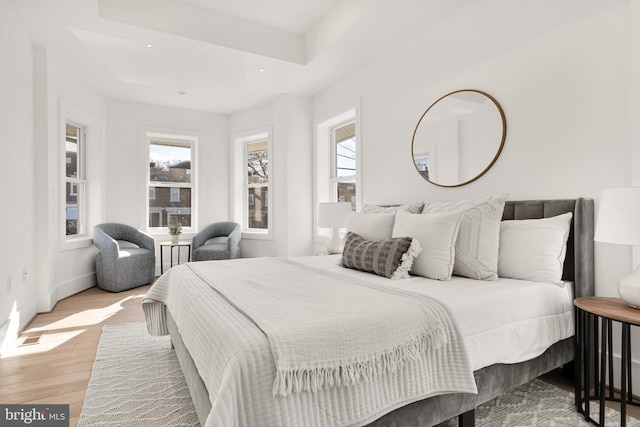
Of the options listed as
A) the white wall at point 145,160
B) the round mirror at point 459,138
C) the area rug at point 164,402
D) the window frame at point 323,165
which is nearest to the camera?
the area rug at point 164,402

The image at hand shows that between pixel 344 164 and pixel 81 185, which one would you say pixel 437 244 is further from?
pixel 81 185

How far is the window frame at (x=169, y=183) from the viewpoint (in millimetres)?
5492

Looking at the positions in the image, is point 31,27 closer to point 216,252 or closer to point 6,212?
point 6,212

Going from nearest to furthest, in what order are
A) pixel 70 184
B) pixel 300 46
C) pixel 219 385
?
pixel 219 385 → pixel 300 46 → pixel 70 184

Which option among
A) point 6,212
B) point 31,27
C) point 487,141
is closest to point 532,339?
point 487,141

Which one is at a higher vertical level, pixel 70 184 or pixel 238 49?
pixel 238 49

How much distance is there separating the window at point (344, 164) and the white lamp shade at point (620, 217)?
2781 millimetres

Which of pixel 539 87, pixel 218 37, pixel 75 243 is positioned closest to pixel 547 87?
pixel 539 87

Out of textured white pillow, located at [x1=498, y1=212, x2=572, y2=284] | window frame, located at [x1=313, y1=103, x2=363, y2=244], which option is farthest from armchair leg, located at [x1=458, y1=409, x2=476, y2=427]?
window frame, located at [x1=313, y1=103, x2=363, y2=244]

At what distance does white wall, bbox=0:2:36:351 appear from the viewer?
274 cm

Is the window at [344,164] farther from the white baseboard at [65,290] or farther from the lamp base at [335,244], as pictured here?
the white baseboard at [65,290]

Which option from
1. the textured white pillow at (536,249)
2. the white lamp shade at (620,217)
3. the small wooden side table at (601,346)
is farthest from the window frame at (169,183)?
the white lamp shade at (620,217)

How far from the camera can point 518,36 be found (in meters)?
2.44

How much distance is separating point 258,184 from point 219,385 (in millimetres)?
4874
